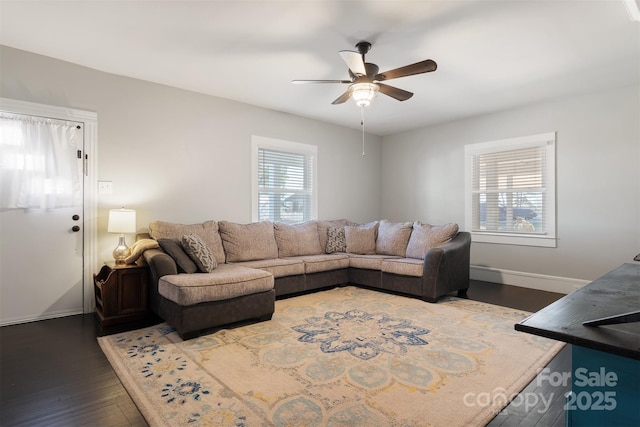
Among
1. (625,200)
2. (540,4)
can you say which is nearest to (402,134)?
(625,200)

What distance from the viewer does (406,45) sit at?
9.89ft

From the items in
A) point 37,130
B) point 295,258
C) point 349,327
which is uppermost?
point 37,130

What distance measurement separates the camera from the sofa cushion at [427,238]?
4.25 meters

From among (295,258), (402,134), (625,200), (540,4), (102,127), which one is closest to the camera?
(540,4)

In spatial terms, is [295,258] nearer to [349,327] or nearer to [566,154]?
[349,327]

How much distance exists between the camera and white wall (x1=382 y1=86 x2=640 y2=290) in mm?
3998

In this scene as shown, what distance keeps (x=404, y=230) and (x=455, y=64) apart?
2.17 m

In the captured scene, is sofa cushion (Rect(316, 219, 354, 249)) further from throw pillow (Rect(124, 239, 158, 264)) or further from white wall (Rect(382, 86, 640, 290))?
throw pillow (Rect(124, 239, 158, 264))

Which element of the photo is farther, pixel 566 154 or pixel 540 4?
pixel 566 154

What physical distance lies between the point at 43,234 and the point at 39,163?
27.4 inches

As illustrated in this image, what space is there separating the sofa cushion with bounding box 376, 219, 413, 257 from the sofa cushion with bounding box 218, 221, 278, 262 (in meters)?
1.52

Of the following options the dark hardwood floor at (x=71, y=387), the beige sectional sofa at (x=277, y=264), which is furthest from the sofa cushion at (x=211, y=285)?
the dark hardwood floor at (x=71, y=387)

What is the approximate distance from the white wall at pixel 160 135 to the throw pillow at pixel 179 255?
87cm

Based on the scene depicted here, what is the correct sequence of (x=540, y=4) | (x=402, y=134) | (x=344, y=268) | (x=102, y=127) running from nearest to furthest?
(x=540, y=4), (x=102, y=127), (x=344, y=268), (x=402, y=134)
